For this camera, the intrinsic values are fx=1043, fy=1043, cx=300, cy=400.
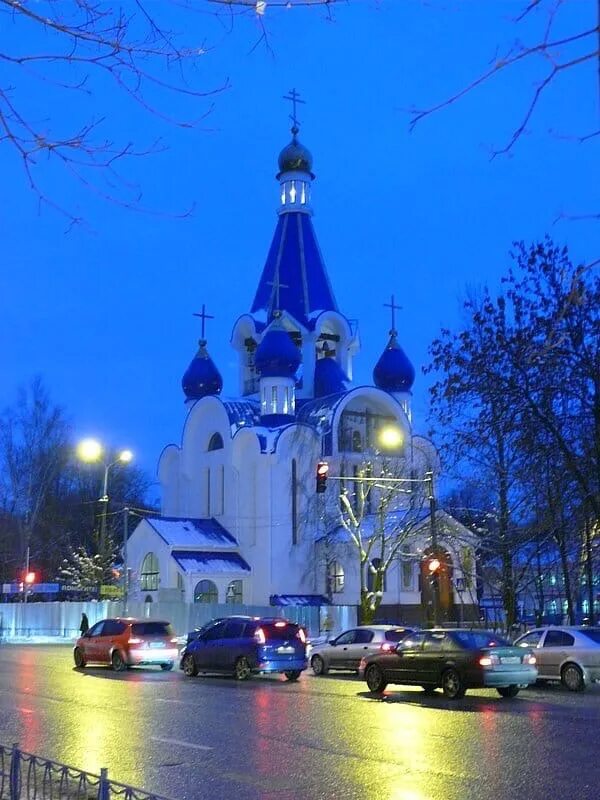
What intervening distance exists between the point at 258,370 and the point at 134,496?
32.3m

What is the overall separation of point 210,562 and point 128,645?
79.5ft

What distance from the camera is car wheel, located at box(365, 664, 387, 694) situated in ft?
65.4

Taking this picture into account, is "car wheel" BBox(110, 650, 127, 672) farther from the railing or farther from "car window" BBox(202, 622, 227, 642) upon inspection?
the railing

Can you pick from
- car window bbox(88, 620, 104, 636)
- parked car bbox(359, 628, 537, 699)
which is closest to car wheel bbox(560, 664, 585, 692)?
parked car bbox(359, 628, 537, 699)

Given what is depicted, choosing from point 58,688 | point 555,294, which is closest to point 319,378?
point 555,294

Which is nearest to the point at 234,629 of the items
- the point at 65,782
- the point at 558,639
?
the point at 558,639

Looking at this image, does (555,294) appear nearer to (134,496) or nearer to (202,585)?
(202,585)

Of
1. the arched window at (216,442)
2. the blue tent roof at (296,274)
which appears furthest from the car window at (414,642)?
the blue tent roof at (296,274)

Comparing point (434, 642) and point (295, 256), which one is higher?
point (295, 256)

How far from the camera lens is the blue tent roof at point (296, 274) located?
61531 mm

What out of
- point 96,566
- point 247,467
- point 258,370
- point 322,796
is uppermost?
point 258,370

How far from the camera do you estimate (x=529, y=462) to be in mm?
29375

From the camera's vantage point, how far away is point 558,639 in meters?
21.8

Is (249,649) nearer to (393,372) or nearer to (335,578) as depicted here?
(335,578)
